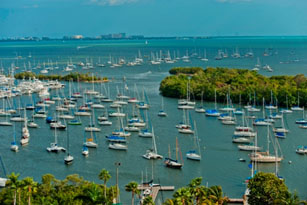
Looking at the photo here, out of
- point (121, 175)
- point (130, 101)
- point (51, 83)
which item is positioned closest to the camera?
point (121, 175)

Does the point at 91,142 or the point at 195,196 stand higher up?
the point at 195,196

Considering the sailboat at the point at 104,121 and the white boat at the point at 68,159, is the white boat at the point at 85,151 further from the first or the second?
the sailboat at the point at 104,121

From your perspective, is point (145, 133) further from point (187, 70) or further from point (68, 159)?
point (187, 70)

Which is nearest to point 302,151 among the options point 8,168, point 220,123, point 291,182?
point 291,182

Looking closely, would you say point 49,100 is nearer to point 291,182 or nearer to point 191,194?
point 291,182

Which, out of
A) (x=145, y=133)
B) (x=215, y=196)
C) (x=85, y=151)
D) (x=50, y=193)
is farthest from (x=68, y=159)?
(x=215, y=196)

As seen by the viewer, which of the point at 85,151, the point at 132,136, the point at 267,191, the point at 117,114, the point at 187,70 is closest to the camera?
the point at 267,191
